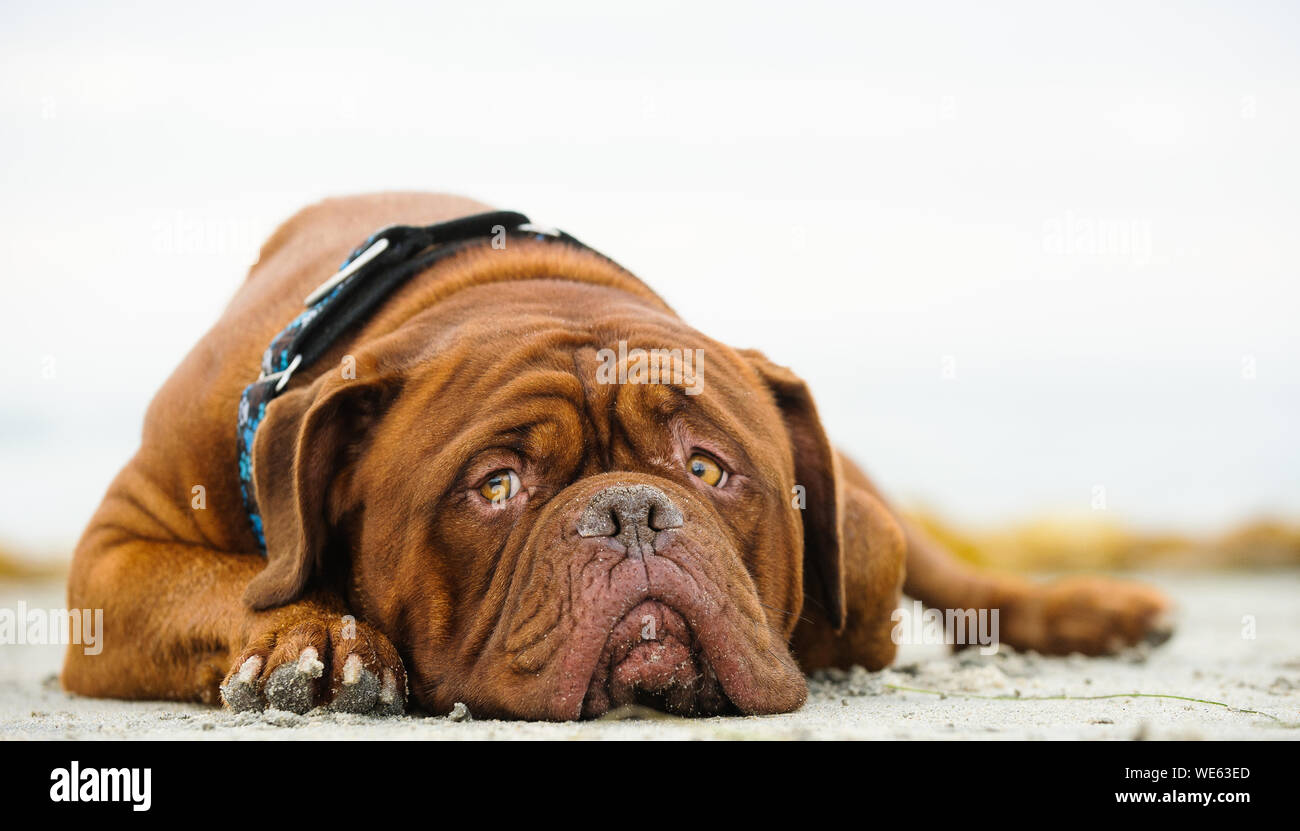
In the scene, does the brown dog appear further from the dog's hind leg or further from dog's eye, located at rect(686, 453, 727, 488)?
the dog's hind leg

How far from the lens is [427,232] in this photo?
161 inches

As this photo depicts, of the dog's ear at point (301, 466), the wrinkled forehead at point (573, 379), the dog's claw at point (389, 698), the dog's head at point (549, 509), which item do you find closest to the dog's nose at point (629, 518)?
the dog's head at point (549, 509)

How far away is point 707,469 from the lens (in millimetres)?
3379

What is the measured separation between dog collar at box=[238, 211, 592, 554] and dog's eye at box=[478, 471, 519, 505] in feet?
2.47

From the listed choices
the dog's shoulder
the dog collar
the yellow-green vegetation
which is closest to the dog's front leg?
the dog collar

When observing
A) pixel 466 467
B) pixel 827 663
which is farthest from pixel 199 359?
pixel 827 663

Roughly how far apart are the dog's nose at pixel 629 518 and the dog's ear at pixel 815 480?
106 centimetres

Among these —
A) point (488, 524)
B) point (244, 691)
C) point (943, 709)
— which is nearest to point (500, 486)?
point (488, 524)

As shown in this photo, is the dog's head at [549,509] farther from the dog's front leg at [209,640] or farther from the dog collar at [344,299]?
the dog collar at [344,299]

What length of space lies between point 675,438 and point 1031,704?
1137 millimetres

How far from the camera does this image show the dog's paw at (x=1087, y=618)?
5289mm

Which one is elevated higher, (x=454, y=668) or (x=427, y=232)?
(x=427, y=232)

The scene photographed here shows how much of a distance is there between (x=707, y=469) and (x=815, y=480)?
2.06 feet
